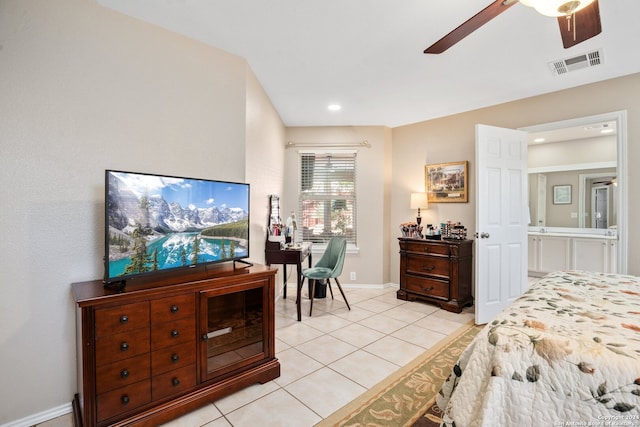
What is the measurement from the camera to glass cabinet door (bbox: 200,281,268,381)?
1.89m

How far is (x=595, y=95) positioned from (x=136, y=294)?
438 cm

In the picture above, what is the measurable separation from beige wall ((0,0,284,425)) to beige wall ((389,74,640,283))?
11.0ft

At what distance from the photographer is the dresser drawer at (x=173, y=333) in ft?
5.55

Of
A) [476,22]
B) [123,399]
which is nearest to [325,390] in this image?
[123,399]

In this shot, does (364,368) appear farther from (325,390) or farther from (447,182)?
(447,182)

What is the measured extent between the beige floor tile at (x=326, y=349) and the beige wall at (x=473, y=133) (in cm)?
223

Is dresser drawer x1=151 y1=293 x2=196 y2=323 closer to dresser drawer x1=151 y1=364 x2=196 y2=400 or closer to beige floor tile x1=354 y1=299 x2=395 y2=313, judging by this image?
dresser drawer x1=151 y1=364 x2=196 y2=400

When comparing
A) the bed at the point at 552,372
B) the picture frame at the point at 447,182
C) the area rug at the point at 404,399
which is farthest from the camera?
the picture frame at the point at 447,182

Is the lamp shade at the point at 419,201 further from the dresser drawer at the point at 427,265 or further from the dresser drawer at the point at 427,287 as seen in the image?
the dresser drawer at the point at 427,287

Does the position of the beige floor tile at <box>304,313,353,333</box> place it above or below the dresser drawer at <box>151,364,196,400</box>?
below

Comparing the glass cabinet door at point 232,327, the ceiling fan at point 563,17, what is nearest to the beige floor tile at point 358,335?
the glass cabinet door at point 232,327

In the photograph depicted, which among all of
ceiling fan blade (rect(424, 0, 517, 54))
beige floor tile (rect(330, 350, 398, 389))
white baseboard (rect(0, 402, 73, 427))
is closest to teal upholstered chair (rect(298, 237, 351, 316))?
beige floor tile (rect(330, 350, 398, 389))

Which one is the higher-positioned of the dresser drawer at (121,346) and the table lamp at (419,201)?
the table lamp at (419,201)

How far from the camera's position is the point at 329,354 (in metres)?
2.55
